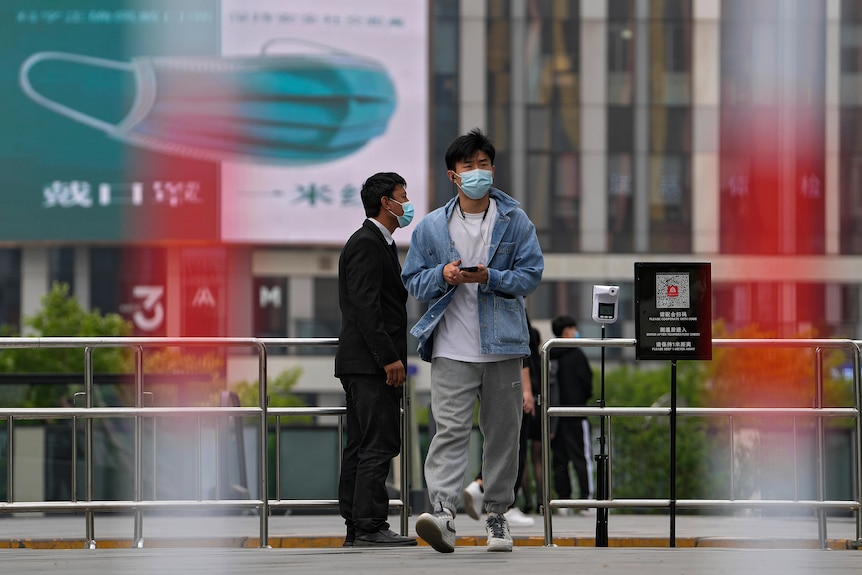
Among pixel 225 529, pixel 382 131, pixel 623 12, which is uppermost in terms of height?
pixel 623 12

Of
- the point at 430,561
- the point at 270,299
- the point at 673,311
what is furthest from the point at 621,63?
the point at 430,561

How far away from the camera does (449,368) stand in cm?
666

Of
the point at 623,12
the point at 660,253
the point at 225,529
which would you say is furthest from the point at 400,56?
the point at 225,529

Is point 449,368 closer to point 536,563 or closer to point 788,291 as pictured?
point 536,563

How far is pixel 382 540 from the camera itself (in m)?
7.31

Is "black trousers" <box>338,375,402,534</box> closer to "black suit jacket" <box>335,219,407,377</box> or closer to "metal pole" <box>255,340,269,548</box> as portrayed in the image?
"black suit jacket" <box>335,219,407,377</box>

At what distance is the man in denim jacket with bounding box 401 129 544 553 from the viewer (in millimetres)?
6602

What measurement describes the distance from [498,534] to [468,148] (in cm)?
155

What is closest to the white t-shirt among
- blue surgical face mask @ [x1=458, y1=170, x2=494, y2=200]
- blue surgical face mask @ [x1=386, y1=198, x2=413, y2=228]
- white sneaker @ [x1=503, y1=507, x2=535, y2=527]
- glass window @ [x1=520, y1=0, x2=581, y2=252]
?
blue surgical face mask @ [x1=458, y1=170, x2=494, y2=200]

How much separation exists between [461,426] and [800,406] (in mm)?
2499

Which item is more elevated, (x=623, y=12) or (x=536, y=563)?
(x=623, y=12)

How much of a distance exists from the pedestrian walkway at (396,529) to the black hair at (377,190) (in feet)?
7.00

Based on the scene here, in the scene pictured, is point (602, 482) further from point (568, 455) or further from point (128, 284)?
point (128, 284)

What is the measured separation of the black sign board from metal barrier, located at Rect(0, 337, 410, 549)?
125 cm
